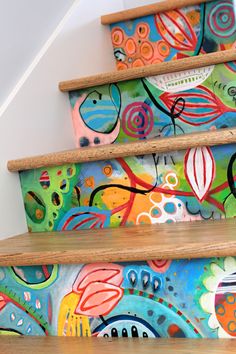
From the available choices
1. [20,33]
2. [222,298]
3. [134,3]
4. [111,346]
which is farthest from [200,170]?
[134,3]

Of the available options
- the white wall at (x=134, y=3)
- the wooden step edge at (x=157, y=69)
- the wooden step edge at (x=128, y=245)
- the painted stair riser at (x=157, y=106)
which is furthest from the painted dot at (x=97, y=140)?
the white wall at (x=134, y=3)

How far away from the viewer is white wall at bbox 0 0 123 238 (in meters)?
1.26

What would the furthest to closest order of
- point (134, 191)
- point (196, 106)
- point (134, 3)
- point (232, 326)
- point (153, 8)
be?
point (134, 3) → point (153, 8) → point (196, 106) → point (134, 191) → point (232, 326)

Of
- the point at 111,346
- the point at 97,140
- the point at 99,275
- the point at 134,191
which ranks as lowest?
the point at 111,346

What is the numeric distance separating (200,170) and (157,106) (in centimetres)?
33

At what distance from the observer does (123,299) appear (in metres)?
0.96

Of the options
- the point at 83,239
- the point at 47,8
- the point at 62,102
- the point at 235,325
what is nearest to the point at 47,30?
the point at 47,8

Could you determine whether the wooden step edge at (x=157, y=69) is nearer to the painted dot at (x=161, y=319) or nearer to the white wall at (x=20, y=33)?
the white wall at (x=20, y=33)

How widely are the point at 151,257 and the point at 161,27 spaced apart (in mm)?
1034

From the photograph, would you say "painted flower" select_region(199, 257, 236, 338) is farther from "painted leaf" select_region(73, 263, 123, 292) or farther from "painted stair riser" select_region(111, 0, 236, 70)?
"painted stair riser" select_region(111, 0, 236, 70)

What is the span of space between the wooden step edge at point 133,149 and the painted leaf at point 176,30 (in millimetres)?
617

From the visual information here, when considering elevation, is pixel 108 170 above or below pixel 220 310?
above

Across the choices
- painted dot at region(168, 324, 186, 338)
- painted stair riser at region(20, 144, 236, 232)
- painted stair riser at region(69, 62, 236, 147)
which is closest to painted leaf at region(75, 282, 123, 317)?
painted dot at region(168, 324, 186, 338)

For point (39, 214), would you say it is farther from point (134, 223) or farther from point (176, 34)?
point (176, 34)
